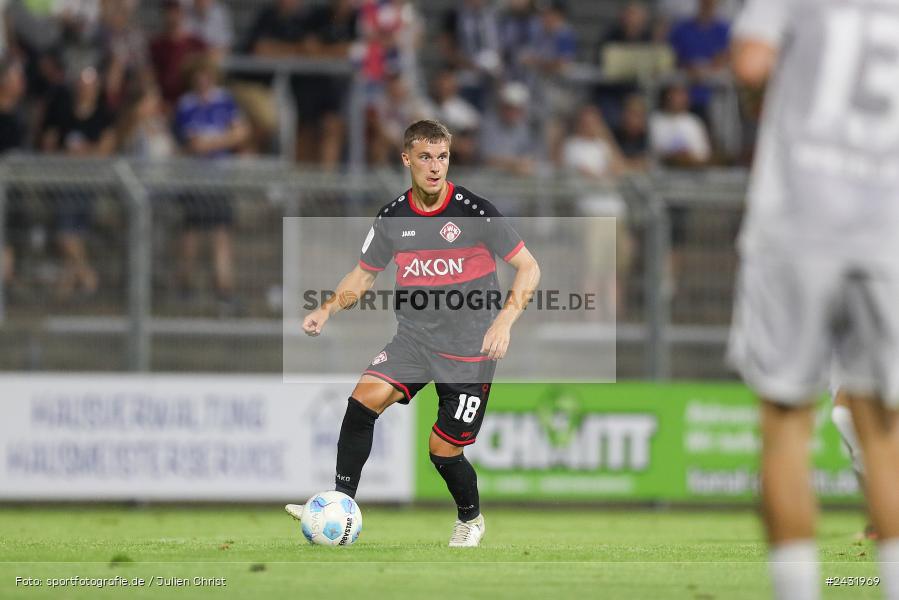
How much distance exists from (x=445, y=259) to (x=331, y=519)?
168 centimetres

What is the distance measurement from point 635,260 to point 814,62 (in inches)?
431

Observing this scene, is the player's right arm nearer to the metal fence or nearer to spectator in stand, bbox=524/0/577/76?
the metal fence

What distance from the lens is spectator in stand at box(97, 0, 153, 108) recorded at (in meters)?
15.6

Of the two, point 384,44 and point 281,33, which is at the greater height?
point 281,33

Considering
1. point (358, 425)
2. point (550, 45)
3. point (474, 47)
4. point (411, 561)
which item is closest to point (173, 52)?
point (474, 47)

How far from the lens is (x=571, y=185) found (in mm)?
14992

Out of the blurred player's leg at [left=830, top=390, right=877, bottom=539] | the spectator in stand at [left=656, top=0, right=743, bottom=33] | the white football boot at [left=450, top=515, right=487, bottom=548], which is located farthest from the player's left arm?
the spectator in stand at [left=656, top=0, right=743, bottom=33]

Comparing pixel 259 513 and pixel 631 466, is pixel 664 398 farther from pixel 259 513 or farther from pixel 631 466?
pixel 259 513

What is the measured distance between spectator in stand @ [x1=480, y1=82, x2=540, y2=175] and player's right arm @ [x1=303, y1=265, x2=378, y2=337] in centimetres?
766

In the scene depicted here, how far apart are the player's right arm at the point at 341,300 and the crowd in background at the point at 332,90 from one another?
550cm

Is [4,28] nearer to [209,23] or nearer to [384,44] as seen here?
[209,23]

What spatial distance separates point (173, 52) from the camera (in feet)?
53.6

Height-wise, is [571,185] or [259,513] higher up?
[571,185]

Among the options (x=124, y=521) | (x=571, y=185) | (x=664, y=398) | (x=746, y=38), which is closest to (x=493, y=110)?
(x=571, y=185)
